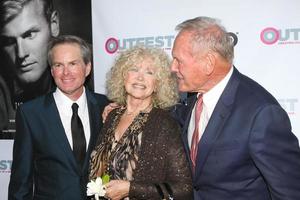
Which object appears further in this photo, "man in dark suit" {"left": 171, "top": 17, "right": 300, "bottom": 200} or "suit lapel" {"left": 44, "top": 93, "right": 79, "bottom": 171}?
"suit lapel" {"left": 44, "top": 93, "right": 79, "bottom": 171}

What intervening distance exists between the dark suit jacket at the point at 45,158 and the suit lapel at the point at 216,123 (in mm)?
853

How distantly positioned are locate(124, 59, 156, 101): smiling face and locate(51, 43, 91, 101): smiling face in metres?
0.47

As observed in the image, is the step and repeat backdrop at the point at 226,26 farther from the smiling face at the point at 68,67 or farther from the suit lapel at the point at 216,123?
the suit lapel at the point at 216,123

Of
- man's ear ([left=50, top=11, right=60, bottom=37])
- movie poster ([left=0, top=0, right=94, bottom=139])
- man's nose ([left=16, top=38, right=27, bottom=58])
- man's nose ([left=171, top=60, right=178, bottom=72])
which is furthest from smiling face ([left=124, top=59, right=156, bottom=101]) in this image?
man's nose ([left=16, top=38, right=27, bottom=58])

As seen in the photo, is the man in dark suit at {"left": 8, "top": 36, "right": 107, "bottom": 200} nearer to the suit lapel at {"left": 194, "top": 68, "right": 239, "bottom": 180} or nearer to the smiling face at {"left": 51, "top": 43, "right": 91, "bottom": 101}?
the smiling face at {"left": 51, "top": 43, "right": 91, "bottom": 101}

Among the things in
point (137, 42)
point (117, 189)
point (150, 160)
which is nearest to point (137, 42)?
point (137, 42)

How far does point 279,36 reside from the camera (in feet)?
9.25

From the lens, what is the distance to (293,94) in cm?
281

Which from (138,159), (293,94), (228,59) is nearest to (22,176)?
(138,159)

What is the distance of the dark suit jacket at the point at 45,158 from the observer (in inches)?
94.6

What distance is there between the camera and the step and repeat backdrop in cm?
280

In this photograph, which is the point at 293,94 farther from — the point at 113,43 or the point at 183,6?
the point at 113,43

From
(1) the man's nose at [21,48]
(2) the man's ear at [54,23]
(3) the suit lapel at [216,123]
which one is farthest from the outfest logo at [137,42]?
(3) the suit lapel at [216,123]

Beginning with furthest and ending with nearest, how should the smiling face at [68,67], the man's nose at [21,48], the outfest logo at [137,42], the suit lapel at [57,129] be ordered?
the man's nose at [21,48], the outfest logo at [137,42], the smiling face at [68,67], the suit lapel at [57,129]
